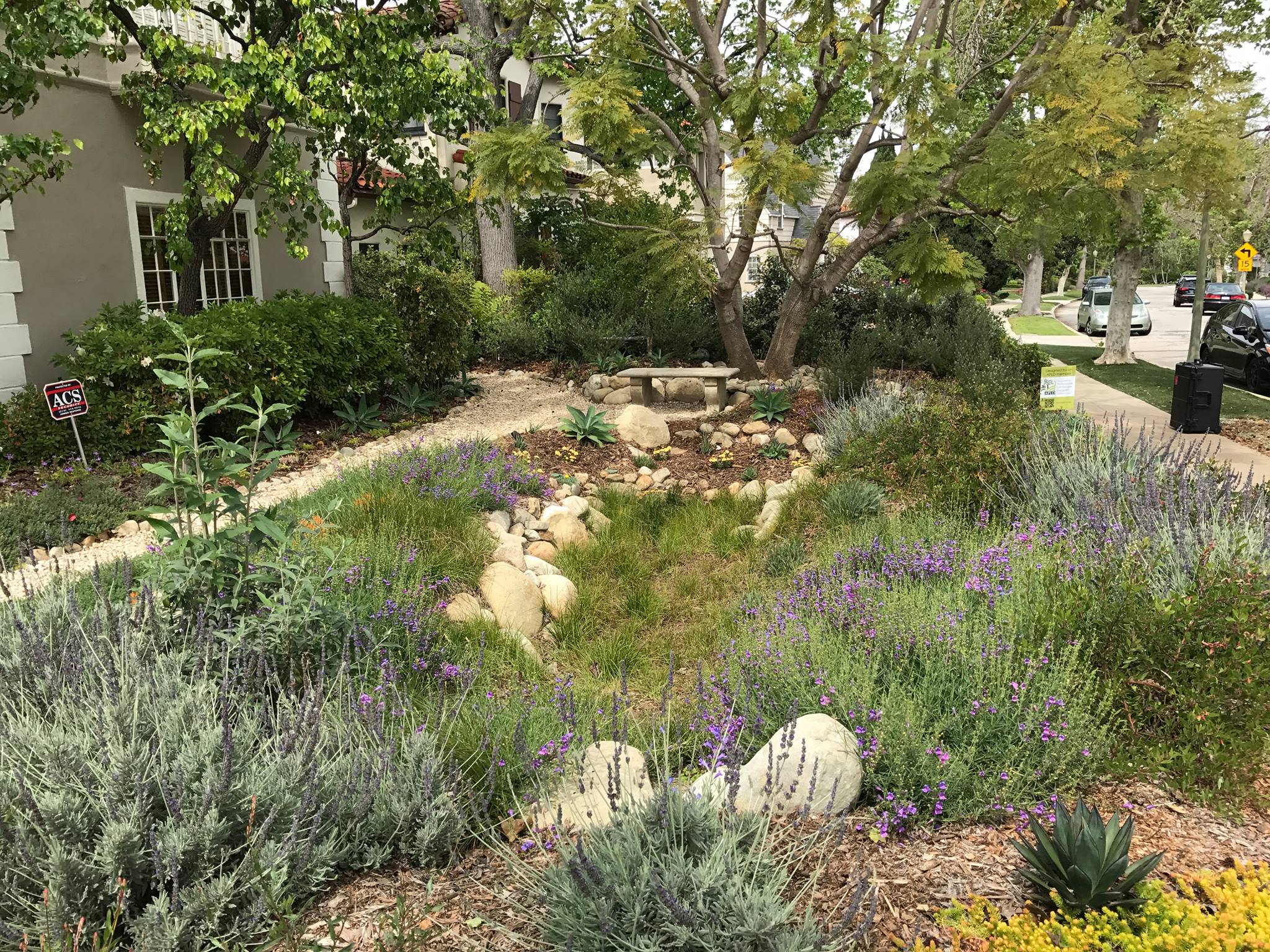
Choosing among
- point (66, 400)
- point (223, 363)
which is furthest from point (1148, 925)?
point (223, 363)

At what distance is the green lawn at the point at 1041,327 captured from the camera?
27.3m

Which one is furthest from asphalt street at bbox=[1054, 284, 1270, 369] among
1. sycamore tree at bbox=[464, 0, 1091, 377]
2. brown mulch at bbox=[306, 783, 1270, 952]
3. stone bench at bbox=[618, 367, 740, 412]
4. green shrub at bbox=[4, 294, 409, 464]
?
brown mulch at bbox=[306, 783, 1270, 952]

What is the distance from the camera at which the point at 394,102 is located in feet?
30.6

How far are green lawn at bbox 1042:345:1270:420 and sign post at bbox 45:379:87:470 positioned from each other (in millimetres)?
11121

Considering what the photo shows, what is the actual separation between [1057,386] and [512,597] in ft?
15.8

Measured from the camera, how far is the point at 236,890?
90.6 inches

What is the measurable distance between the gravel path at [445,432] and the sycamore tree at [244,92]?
243 centimetres

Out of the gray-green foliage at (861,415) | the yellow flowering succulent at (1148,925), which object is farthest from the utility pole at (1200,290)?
the yellow flowering succulent at (1148,925)

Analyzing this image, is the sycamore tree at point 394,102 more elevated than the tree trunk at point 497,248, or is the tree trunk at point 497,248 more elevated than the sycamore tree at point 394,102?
the sycamore tree at point 394,102

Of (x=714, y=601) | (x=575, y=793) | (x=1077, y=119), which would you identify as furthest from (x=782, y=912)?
(x=1077, y=119)

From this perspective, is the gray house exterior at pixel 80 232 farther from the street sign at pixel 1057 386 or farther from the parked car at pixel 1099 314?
the parked car at pixel 1099 314

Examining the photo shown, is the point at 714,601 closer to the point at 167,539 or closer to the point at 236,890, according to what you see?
the point at 167,539

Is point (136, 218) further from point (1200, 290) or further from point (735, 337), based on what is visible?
point (1200, 290)

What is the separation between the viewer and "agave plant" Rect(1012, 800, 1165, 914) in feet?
7.79
